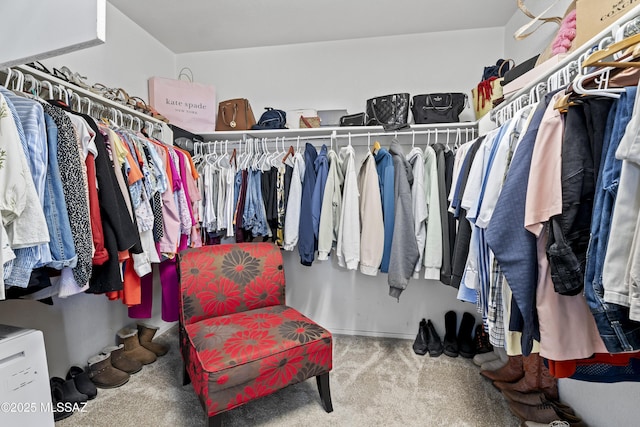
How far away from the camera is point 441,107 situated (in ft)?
6.48

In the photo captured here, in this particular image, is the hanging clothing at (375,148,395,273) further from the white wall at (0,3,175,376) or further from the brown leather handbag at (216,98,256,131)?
the white wall at (0,3,175,376)

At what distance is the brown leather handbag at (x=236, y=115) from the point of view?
2.28m

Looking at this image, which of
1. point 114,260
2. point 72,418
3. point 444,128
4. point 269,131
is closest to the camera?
point 114,260

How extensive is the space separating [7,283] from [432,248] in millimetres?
1862

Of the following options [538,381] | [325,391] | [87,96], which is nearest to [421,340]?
[538,381]

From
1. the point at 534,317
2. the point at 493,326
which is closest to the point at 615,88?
the point at 534,317

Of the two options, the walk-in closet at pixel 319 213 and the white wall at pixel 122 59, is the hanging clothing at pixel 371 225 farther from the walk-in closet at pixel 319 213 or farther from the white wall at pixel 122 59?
the white wall at pixel 122 59

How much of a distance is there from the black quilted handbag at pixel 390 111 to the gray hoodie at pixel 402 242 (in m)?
0.36

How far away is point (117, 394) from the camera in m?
1.61

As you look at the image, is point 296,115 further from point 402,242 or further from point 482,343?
point 482,343

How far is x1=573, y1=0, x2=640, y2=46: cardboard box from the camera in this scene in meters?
0.89

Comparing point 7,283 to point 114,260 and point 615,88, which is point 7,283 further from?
point 615,88

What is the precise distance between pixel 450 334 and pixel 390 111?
1.69 meters

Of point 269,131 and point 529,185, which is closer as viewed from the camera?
point 529,185
